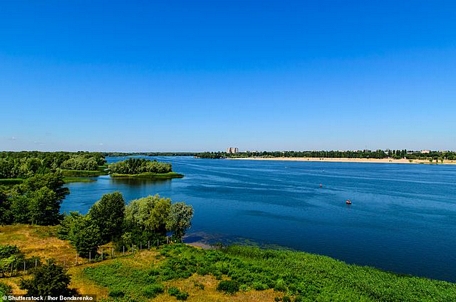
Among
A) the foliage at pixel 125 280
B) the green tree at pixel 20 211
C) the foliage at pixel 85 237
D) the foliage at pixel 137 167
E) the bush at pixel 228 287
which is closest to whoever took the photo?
the foliage at pixel 125 280

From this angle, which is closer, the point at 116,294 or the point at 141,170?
the point at 116,294

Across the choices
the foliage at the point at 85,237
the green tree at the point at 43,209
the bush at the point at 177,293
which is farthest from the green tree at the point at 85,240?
the green tree at the point at 43,209

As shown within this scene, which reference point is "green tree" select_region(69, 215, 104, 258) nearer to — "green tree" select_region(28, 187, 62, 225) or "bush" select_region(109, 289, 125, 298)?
"bush" select_region(109, 289, 125, 298)

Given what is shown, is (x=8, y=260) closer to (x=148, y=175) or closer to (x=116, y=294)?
(x=116, y=294)

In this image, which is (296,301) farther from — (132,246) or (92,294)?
(132,246)

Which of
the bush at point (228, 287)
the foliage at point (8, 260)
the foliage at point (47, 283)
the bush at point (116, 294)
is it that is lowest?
the bush at point (228, 287)

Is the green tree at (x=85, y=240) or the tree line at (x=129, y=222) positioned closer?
the green tree at (x=85, y=240)

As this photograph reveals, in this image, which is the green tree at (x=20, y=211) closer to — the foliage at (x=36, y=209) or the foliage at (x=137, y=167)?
the foliage at (x=36, y=209)

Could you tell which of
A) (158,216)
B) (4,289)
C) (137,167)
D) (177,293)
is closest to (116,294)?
(177,293)

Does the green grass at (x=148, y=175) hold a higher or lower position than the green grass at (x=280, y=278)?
higher
